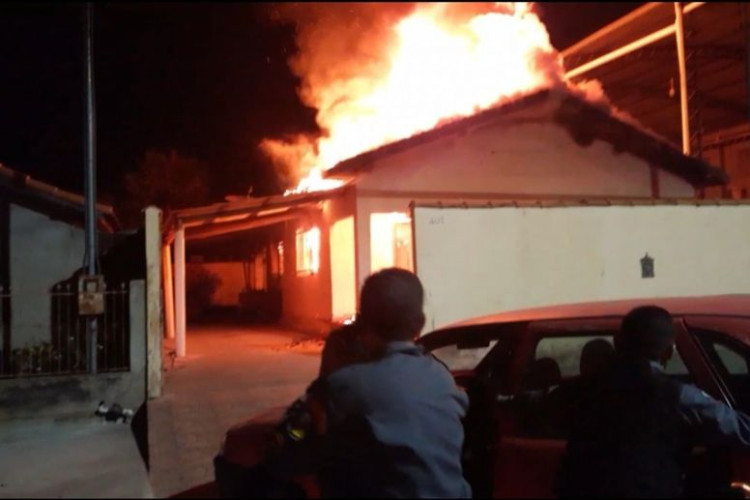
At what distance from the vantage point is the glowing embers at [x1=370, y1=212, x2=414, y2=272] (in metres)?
12.6

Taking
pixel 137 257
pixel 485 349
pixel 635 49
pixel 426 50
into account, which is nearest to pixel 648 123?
pixel 635 49

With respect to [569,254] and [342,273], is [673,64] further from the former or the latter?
[569,254]

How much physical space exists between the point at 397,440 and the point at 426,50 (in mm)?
14886

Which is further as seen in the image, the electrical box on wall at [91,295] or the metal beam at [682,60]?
the metal beam at [682,60]

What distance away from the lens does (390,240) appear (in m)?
12.9

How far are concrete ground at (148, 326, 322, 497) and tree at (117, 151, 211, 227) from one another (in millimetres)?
9337

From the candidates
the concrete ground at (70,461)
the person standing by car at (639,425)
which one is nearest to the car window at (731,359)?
the person standing by car at (639,425)

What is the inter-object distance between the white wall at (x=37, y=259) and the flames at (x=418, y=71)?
4.68m

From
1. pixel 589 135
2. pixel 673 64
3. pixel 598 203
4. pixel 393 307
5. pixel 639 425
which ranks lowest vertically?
pixel 639 425

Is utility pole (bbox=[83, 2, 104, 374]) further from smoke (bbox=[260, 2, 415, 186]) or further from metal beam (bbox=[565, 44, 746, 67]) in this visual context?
metal beam (bbox=[565, 44, 746, 67])

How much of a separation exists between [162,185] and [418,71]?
8246 millimetres

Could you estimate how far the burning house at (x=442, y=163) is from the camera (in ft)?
39.5

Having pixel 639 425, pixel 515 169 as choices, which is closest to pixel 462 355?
pixel 639 425

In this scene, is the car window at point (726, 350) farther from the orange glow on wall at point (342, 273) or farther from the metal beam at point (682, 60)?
the metal beam at point (682, 60)
